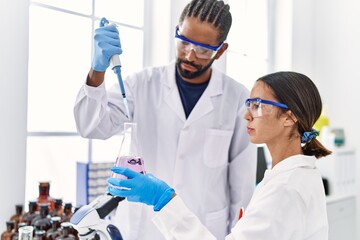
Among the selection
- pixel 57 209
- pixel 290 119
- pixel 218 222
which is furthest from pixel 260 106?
pixel 57 209

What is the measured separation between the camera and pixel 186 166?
63.3 inches

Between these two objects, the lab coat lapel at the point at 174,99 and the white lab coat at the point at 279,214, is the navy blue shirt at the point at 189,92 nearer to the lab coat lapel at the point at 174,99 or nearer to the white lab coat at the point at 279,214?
the lab coat lapel at the point at 174,99

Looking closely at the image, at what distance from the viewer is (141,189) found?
1.12 m

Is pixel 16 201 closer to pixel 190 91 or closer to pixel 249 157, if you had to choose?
pixel 190 91

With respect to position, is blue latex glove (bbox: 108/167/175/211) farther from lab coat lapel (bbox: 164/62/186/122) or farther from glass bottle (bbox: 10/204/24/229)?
glass bottle (bbox: 10/204/24/229)

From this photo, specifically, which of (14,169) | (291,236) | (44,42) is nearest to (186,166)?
(291,236)

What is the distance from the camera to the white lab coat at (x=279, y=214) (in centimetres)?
108

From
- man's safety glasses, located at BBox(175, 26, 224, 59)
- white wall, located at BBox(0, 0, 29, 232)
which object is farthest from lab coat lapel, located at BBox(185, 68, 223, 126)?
white wall, located at BBox(0, 0, 29, 232)

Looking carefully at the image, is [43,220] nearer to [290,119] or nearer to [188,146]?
[188,146]

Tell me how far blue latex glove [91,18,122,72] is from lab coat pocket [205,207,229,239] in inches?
29.7

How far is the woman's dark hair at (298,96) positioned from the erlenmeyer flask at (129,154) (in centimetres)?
48

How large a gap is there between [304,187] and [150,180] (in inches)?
17.6

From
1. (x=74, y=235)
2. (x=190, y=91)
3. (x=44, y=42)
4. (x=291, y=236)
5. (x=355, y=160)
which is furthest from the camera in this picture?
(x=355, y=160)

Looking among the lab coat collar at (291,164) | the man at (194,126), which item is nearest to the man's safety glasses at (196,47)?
the man at (194,126)
